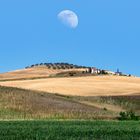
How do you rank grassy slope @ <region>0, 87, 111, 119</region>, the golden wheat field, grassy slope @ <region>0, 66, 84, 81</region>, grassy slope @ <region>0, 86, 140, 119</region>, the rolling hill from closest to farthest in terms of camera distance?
grassy slope @ <region>0, 87, 111, 119</region>
grassy slope @ <region>0, 86, 140, 119</region>
the rolling hill
the golden wheat field
grassy slope @ <region>0, 66, 84, 81</region>

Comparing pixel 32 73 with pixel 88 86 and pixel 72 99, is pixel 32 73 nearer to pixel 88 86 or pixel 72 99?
pixel 88 86

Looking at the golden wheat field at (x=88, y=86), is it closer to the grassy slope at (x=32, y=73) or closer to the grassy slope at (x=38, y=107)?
the grassy slope at (x=38, y=107)

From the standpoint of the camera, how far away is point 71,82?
10181 cm

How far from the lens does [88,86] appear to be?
96.0 meters

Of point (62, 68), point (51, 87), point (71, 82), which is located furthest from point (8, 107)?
point (62, 68)

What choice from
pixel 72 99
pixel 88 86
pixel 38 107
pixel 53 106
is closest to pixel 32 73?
pixel 88 86

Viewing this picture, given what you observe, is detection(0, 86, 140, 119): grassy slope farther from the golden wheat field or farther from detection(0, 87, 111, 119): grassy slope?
the golden wheat field

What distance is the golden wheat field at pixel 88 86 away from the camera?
88.8 metres

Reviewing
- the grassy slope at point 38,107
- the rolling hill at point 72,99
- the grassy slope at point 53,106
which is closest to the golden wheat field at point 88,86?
the rolling hill at point 72,99

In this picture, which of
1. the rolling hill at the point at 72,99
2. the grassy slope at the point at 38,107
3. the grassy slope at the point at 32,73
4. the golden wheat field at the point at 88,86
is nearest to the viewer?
the grassy slope at the point at 38,107

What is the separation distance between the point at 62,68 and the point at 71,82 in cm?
5639

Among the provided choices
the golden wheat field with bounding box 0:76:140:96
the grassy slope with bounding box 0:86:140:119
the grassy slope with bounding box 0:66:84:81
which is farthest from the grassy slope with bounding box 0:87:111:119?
the grassy slope with bounding box 0:66:84:81

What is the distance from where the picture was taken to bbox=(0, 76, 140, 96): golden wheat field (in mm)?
88750

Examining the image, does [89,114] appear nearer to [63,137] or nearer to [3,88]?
[3,88]
